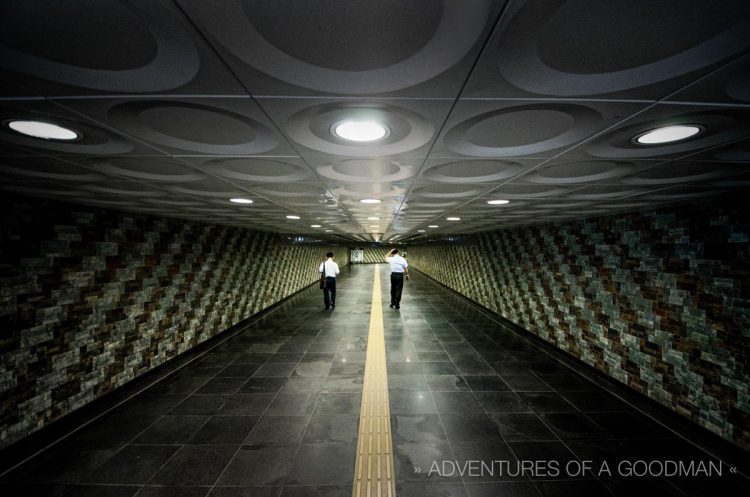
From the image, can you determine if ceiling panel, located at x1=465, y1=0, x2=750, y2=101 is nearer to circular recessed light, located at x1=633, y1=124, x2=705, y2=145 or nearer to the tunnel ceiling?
the tunnel ceiling

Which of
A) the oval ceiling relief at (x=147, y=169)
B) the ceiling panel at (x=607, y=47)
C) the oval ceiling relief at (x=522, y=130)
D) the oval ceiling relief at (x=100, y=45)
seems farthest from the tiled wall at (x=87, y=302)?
the ceiling panel at (x=607, y=47)

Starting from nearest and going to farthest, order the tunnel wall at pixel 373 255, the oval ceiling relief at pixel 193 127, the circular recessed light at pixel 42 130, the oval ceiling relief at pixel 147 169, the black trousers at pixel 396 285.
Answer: the oval ceiling relief at pixel 193 127 < the circular recessed light at pixel 42 130 < the oval ceiling relief at pixel 147 169 < the black trousers at pixel 396 285 < the tunnel wall at pixel 373 255

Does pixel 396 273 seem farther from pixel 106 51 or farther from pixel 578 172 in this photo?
pixel 106 51

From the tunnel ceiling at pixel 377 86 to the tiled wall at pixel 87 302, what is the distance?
124 centimetres

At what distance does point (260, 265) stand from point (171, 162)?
22.0ft

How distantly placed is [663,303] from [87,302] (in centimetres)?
704

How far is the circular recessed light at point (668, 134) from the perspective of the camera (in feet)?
4.48

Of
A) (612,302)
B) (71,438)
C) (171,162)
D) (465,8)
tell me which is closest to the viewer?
(465,8)

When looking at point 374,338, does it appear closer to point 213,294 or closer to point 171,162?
point 213,294

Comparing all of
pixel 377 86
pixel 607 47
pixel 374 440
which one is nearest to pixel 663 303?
pixel 374 440

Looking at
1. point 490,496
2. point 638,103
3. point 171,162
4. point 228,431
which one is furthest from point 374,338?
point 638,103

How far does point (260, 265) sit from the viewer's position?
825cm

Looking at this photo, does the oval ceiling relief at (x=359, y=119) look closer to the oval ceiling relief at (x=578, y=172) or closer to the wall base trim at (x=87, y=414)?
Answer: the oval ceiling relief at (x=578, y=172)

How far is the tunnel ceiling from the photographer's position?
76 centimetres
